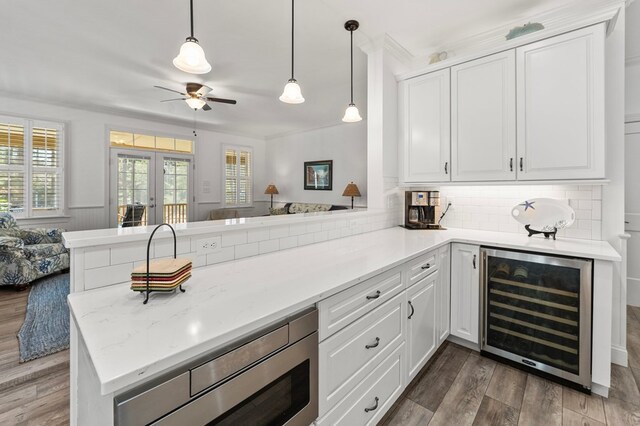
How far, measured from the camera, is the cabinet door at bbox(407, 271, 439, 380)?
1.74 meters

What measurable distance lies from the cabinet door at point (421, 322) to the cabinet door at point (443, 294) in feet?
0.28

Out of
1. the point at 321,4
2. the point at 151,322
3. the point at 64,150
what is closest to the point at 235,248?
the point at 151,322

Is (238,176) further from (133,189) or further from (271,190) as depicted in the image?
(133,189)

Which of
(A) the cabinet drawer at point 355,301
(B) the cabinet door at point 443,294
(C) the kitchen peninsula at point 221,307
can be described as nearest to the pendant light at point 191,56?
(C) the kitchen peninsula at point 221,307

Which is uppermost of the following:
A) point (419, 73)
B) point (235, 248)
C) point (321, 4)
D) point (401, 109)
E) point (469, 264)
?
point (321, 4)

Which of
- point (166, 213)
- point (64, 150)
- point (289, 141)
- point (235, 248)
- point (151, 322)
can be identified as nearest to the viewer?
point (151, 322)

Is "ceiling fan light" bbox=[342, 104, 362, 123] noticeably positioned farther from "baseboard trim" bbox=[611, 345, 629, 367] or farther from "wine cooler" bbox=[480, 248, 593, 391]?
"baseboard trim" bbox=[611, 345, 629, 367]

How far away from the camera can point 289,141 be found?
23.9 ft

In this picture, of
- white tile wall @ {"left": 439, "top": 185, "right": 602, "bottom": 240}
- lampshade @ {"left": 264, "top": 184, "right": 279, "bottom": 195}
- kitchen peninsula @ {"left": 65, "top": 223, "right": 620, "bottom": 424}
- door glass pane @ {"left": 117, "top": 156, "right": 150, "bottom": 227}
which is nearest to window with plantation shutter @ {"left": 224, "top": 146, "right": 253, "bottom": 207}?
lampshade @ {"left": 264, "top": 184, "right": 279, "bottom": 195}

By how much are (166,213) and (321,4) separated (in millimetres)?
5501

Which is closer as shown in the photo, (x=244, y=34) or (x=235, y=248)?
(x=235, y=248)

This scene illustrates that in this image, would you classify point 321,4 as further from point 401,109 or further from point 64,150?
point 64,150

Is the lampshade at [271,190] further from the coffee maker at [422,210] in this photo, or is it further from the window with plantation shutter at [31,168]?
the coffee maker at [422,210]

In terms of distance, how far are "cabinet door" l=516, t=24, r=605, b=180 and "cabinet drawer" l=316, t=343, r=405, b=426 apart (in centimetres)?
173
